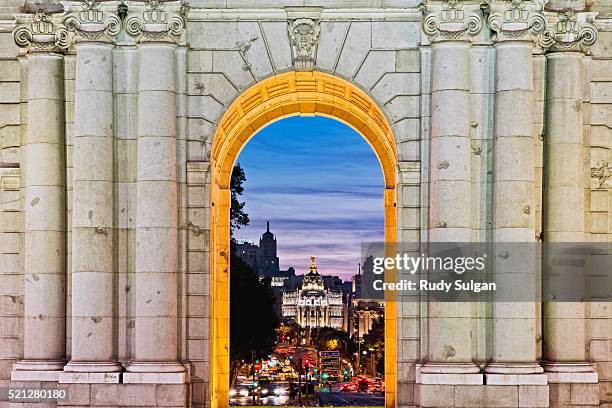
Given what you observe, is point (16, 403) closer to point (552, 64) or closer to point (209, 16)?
point (209, 16)

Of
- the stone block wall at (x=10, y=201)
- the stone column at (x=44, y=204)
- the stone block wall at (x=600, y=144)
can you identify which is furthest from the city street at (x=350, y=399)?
the stone column at (x=44, y=204)

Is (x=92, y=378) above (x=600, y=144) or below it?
below

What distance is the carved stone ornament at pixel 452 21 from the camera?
37.5 m

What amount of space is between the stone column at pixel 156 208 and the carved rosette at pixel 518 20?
34.9ft

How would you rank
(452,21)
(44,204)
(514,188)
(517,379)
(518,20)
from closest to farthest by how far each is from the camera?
(517,379), (514,188), (518,20), (452,21), (44,204)

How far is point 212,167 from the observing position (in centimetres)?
3919

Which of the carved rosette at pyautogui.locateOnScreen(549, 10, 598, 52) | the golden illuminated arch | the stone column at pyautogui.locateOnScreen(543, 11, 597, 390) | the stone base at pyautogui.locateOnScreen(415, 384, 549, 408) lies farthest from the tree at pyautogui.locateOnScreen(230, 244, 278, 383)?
the carved rosette at pyautogui.locateOnScreen(549, 10, 598, 52)

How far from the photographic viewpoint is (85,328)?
37.1 meters

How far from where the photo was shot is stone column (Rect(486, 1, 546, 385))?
121 feet

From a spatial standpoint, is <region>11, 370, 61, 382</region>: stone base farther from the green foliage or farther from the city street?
the city street

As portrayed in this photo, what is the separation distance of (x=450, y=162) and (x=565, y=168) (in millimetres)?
3927

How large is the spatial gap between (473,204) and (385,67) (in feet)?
18.2

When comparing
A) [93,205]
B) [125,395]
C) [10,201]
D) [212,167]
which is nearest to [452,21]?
[212,167]

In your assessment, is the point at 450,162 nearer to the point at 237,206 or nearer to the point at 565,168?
the point at 565,168
